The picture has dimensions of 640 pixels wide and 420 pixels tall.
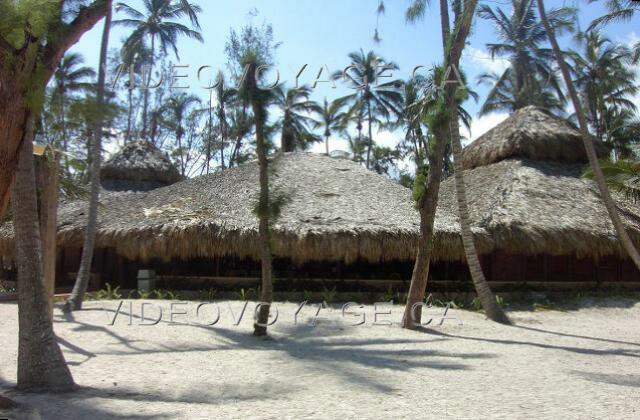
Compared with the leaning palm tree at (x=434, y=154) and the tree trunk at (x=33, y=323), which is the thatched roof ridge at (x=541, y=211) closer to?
the leaning palm tree at (x=434, y=154)

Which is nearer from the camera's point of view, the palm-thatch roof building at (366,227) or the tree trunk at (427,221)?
the tree trunk at (427,221)

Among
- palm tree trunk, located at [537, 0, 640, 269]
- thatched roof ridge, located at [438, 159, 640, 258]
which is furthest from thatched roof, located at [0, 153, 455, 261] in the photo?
palm tree trunk, located at [537, 0, 640, 269]

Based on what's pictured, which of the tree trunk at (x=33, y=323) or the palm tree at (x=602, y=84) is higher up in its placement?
the palm tree at (x=602, y=84)

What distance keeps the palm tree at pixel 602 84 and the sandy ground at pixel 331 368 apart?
72.4 feet

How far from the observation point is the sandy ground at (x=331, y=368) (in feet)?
16.1

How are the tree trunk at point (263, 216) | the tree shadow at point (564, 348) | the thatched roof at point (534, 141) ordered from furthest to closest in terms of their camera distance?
the thatched roof at point (534, 141), the tree trunk at point (263, 216), the tree shadow at point (564, 348)

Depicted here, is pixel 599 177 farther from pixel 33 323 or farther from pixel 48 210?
pixel 33 323

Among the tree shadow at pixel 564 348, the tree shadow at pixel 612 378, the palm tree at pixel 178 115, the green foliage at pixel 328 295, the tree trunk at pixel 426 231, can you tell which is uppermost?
the palm tree at pixel 178 115

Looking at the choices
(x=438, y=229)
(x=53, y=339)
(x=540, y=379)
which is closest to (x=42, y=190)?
(x=53, y=339)

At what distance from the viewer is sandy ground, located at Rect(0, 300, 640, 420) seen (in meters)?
4.92

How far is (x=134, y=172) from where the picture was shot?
67.9ft

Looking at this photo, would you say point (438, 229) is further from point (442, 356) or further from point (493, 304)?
point (442, 356)

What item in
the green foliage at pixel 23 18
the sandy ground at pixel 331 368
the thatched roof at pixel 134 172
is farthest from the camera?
the thatched roof at pixel 134 172

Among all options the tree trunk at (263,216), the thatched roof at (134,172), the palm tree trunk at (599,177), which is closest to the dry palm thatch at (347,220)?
the palm tree trunk at (599,177)
